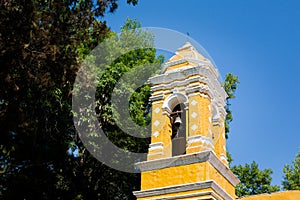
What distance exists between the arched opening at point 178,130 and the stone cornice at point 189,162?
1.93 feet

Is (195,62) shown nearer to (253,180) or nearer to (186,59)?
(186,59)

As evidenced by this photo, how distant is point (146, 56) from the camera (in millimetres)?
16578

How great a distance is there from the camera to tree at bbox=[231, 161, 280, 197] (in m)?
19.9

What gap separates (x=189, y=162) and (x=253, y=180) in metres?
10.3

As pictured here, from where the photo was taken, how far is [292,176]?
21000mm

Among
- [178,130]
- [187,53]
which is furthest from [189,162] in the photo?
[187,53]

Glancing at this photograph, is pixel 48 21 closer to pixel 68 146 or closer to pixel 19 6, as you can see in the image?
pixel 19 6

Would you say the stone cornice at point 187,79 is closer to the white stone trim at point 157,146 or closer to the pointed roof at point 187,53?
the pointed roof at point 187,53

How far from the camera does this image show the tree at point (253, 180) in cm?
1988

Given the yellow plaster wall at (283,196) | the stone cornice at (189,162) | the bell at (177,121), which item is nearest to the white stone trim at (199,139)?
the stone cornice at (189,162)

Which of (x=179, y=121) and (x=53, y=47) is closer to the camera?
(x=53, y=47)

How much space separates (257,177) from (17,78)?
13719mm

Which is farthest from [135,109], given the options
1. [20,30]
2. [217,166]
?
[20,30]

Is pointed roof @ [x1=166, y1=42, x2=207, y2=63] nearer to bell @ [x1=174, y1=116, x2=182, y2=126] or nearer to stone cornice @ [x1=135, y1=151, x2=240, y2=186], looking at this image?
bell @ [x1=174, y1=116, x2=182, y2=126]
